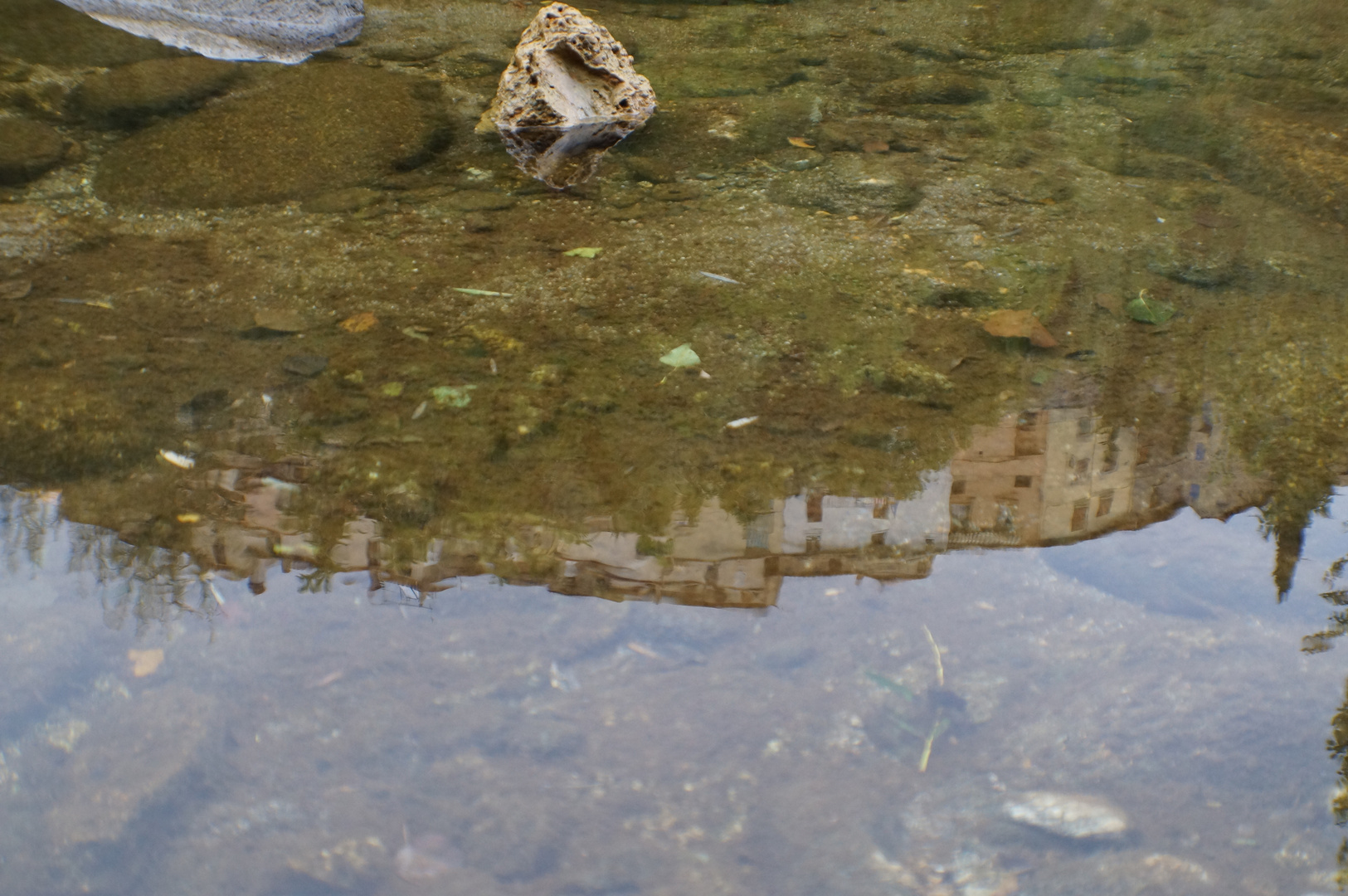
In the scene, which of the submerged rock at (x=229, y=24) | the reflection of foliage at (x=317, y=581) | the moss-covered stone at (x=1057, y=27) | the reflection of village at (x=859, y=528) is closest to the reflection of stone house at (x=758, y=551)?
the reflection of village at (x=859, y=528)

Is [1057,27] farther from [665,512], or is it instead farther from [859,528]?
[665,512]

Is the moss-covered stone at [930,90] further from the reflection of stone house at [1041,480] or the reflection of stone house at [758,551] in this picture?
the reflection of stone house at [758,551]

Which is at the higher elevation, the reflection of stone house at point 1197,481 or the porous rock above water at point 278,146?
the porous rock above water at point 278,146

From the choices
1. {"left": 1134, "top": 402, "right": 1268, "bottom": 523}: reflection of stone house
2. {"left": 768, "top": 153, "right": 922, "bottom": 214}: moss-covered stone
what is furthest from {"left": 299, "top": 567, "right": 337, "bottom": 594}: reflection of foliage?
{"left": 768, "top": 153, "right": 922, "bottom": 214}: moss-covered stone

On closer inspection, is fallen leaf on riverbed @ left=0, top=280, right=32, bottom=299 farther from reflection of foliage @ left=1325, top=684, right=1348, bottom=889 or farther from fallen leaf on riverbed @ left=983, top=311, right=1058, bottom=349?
reflection of foliage @ left=1325, top=684, right=1348, bottom=889

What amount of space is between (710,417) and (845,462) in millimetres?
296

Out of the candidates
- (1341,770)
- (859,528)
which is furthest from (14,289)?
(1341,770)

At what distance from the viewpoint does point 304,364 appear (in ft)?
7.09

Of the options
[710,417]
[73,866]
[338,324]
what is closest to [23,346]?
[338,324]

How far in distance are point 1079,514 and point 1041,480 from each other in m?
0.10

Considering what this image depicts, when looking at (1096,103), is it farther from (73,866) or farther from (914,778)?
(73,866)

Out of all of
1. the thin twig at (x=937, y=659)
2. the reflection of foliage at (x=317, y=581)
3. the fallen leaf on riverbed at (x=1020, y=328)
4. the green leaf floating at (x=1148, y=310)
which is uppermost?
the green leaf floating at (x=1148, y=310)

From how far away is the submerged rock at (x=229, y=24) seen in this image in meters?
4.04

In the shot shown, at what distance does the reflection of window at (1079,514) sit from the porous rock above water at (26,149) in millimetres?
3005
